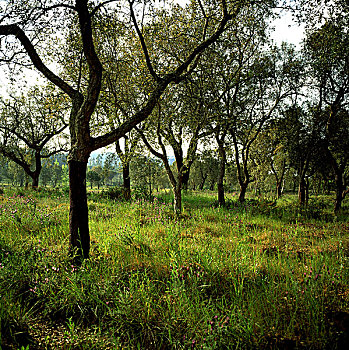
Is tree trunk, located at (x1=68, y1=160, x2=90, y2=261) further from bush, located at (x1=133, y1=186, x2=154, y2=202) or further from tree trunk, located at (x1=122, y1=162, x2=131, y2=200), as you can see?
tree trunk, located at (x1=122, y1=162, x2=131, y2=200)

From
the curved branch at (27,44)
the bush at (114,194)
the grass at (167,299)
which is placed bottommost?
the grass at (167,299)

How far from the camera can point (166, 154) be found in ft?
33.0

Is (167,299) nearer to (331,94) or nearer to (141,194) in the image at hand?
(141,194)

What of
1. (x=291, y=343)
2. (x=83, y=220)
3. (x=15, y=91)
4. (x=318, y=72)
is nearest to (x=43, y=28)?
(x=83, y=220)

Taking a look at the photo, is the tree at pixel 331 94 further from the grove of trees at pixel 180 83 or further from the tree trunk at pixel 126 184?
the tree trunk at pixel 126 184

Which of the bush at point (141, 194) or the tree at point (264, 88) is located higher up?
the tree at point (264, 88)

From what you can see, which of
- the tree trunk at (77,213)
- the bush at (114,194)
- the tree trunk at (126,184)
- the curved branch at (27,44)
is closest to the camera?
the tree trunk at (77,213)

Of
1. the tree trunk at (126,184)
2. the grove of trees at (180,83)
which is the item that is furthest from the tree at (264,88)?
the tree trunk at (126,184)

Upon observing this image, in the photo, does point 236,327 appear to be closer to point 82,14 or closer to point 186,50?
point 82,14

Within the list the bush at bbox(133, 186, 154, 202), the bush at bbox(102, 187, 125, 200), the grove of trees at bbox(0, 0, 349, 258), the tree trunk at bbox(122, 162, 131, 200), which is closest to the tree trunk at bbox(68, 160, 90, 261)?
the grove of trees at bbox(0, 0, 349, 258)

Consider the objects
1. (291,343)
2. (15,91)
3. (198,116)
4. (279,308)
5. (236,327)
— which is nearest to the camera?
(291,343)

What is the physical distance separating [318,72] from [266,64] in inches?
123

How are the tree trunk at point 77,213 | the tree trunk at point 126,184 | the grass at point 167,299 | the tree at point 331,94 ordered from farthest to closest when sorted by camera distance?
the tree trunk at point 126,184, the tree at point 331,94, the tree trunk at point 77,213, the grass at point 167,299

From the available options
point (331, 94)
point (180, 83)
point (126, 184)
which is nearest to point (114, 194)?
point (126, 184)
